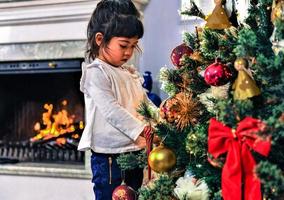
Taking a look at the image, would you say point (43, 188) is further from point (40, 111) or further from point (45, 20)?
point (45, 20)

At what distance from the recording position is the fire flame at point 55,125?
2537 mm

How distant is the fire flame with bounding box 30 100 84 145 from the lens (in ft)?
8.32

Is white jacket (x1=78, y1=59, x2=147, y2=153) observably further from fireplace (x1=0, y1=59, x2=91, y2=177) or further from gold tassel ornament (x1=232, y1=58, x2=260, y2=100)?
fireplace (x1=0, y1=59, x2=91, y2=177)

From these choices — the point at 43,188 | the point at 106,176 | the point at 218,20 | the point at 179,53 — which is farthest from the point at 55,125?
the point at 218,20

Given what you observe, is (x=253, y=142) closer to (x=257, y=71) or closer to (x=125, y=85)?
(x=257, y=71)

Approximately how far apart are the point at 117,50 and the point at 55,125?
1.34 metres

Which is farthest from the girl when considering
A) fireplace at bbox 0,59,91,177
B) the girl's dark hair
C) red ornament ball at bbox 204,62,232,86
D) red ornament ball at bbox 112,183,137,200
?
fireplace at bbox 0,59,91,177

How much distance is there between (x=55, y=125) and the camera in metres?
2.62

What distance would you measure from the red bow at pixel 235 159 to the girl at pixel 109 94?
1.59 feet

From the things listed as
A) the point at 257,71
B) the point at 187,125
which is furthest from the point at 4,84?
the point at 257,71

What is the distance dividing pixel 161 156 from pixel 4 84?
195 centimetres

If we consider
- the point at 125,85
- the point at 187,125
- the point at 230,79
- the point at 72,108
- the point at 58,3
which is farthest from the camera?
the point at 72,108

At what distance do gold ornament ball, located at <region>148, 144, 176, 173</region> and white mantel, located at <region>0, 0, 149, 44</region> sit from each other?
50.9 inches

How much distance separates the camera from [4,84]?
2785 millimetres
